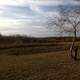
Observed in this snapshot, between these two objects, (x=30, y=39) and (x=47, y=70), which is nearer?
(x=47, y=70)

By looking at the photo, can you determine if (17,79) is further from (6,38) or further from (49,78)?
(6,38)

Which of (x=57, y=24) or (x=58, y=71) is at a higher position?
(x=57, y=24)

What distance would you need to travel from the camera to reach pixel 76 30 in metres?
26.6

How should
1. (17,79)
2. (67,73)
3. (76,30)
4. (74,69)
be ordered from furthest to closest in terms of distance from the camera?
(76,30), (74,69), (67,73), (17,79)

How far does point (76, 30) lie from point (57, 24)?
1.97 metres

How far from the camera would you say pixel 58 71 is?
1728 cm

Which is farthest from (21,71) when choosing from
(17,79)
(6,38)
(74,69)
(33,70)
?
(6,38)

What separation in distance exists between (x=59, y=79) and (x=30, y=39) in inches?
1495

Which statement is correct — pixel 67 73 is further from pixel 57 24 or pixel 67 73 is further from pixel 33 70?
pixel 57 24

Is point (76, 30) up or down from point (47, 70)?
up

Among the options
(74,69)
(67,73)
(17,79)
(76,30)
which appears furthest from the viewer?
(76,30)

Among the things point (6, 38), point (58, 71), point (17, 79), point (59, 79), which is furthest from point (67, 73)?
point (6, 38)

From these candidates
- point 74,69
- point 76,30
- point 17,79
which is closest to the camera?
point 17,79

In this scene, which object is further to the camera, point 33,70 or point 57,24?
point 57,24
